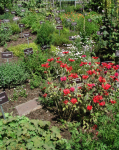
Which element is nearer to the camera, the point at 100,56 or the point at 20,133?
the point at 20,133

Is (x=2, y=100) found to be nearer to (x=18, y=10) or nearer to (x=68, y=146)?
(x=68, y=146)

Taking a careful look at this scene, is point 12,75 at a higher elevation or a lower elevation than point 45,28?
lower

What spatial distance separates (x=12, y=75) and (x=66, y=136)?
2043 mm

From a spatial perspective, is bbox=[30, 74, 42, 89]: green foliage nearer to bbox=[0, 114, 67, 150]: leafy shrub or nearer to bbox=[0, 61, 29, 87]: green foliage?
bbox=[0, 61, 29, 87]: green foliage

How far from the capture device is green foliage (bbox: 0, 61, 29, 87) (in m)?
4.20

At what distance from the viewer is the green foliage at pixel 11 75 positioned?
4199mm

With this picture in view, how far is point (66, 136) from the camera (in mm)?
3129

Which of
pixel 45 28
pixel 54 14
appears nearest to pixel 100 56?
pixel 45 28

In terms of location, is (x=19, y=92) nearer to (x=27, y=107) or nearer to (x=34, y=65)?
(x=27, y=107)

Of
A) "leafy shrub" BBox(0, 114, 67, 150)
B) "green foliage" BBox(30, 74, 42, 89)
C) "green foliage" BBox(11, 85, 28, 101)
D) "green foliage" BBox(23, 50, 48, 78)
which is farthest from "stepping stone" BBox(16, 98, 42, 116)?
"green foliage" BBox(23, 50, 48, 78)

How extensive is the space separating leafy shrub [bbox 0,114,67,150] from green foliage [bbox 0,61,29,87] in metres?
1.46

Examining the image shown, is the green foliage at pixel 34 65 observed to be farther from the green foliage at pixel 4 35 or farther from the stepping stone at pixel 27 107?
the green foliage at pixel 4 35

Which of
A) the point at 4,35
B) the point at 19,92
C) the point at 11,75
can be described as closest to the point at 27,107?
the point at 19,92

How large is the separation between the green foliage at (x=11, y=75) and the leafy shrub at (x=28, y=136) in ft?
4.77
